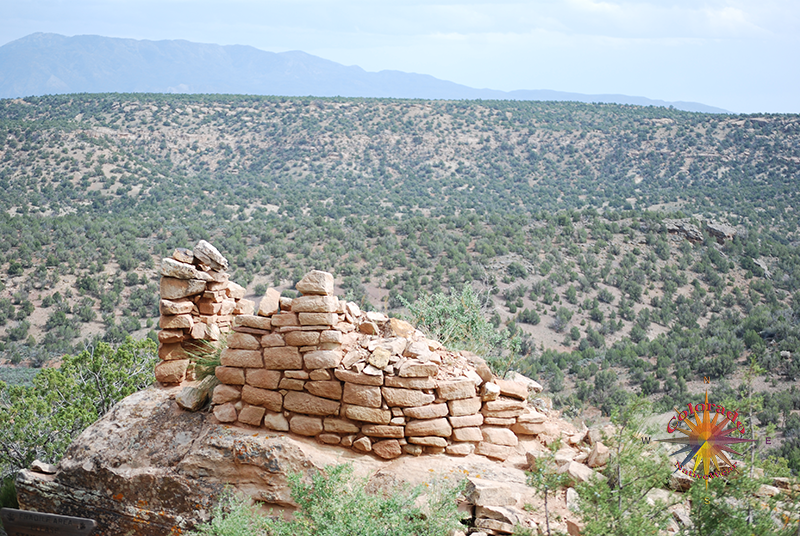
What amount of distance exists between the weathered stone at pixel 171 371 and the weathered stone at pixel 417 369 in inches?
136

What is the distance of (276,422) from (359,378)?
1185 millimetres

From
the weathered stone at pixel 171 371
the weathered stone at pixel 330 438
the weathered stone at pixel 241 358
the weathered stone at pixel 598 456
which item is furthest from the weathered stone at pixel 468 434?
the weathered stone at pixel 171 371

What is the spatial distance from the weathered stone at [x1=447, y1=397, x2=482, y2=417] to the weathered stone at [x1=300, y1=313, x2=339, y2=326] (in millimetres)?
1707

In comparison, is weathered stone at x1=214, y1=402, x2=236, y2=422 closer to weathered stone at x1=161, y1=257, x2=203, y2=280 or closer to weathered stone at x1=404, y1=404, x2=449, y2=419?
weathered stone at x1=161, y1=257, x2=203, y2=280

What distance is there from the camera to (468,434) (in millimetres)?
6535

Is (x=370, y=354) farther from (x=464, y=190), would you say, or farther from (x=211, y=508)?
(x=464, y=190)

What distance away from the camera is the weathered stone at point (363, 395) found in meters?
6.36

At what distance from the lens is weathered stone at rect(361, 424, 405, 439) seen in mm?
6363

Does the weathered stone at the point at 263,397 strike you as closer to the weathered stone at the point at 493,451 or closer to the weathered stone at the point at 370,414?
the weathered stone at the point at 370,414

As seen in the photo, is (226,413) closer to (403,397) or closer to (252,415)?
(252,415)

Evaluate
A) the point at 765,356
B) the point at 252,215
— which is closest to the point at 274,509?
the point at 765,356

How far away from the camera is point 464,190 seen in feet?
171

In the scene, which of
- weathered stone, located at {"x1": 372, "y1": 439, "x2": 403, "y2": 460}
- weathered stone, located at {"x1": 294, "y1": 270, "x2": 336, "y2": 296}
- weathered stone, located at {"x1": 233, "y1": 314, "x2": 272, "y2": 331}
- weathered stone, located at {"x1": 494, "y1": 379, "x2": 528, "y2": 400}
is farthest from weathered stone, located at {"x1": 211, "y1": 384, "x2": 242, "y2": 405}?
weathered stone, located at {"x1": 494, "y1": 379, "x2": 528, "y2": 400}

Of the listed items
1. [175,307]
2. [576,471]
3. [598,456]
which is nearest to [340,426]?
[576,471]
